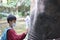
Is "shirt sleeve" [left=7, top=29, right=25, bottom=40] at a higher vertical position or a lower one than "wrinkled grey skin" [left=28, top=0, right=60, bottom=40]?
lower

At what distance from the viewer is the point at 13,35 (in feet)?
5.20

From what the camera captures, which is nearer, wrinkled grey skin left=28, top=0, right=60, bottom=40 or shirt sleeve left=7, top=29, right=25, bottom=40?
wrinkled grey skin left=28, top=0, right=60, bottom=40

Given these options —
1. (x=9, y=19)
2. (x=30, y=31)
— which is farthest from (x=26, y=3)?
(x=30, y=31)

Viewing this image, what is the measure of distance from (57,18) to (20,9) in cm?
457

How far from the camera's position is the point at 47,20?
1.25 meters

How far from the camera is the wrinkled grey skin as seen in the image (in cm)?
122

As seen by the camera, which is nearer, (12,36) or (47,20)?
(47,20)

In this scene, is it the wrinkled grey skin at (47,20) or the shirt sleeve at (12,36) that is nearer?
the wrinkled grey skin at (47,20)

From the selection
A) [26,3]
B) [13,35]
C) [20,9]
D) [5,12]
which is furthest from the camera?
[5,12]

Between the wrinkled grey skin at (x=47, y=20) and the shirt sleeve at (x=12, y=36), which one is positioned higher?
the wrinkled grey skin at (x=47, y=20)

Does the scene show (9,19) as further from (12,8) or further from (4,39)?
(12,8)

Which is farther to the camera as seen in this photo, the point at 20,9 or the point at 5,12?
the point at 5,12

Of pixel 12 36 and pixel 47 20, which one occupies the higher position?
pixel 47 20

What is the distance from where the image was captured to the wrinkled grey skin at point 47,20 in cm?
122
